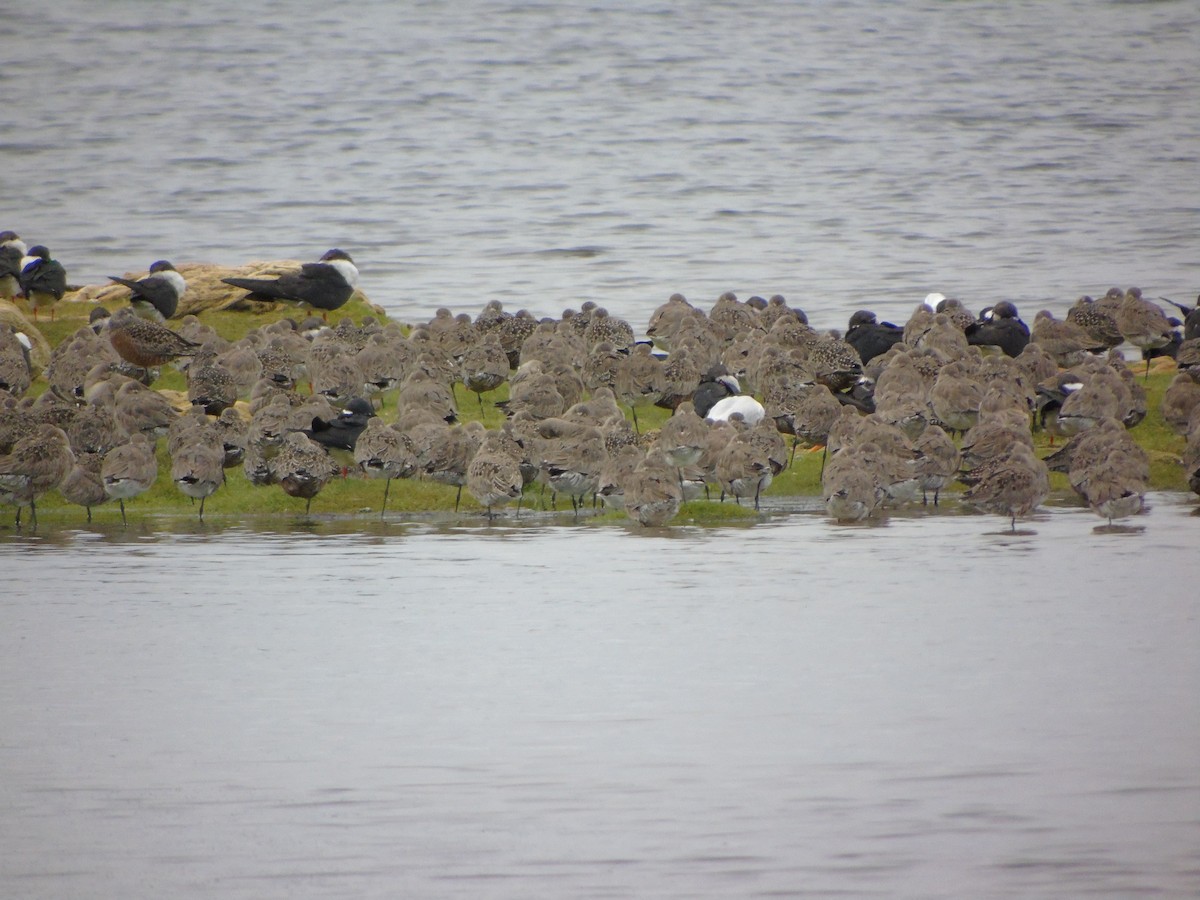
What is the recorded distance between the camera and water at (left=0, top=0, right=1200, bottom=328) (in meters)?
50.4

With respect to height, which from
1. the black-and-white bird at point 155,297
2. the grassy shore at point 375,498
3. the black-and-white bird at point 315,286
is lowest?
the grassy shore at point 375,498

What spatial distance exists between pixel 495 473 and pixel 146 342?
7803 mm

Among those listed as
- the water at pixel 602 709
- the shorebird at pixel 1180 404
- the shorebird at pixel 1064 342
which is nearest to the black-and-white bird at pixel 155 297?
the water at pixel 602 709

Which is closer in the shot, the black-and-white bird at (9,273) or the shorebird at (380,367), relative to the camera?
the shorebird at (380,367)

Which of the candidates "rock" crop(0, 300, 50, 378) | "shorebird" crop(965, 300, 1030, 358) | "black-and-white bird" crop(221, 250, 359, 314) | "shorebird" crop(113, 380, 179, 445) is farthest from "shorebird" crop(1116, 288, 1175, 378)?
"rock" crop(0, 300, 50, 378)

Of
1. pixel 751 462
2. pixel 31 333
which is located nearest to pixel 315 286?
pixel 31 333

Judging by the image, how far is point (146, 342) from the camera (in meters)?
24.7

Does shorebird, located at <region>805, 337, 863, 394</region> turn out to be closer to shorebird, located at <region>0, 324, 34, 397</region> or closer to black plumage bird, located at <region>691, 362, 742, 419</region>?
black plumage bird, located at <region>691, 362, 742, 419</region>

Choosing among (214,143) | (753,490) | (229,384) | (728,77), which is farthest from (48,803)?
(728,77)

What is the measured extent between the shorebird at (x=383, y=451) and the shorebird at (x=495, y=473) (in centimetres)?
102

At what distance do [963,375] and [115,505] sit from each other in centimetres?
1047

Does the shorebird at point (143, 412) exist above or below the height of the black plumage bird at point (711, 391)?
below

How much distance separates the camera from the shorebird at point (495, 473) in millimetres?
19000

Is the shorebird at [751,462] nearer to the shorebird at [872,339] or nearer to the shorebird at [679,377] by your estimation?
the shorebird at [679,377]
